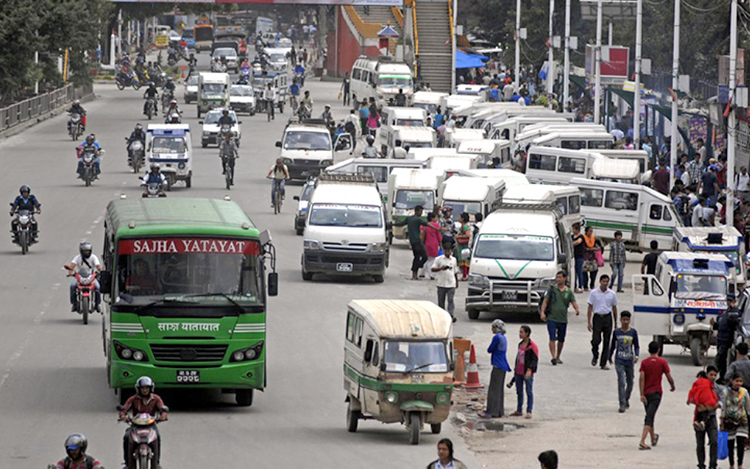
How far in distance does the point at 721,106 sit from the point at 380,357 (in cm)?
2297

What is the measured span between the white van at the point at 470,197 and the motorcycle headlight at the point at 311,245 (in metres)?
5.17

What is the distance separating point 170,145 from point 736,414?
30887 mm

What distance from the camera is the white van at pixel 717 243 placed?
29828 mm

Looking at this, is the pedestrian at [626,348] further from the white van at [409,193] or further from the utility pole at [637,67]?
the utility pole at [637,67]

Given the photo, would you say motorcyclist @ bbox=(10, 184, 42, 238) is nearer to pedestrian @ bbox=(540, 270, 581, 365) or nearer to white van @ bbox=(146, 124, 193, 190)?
white van @ bbox=(146, 124, 193, 190)

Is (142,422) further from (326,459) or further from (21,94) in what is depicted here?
(21,94)

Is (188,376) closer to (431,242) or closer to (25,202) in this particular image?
(431,242)

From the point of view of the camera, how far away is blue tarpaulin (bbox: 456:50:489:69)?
8738 cm

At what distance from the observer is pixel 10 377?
73.0ft

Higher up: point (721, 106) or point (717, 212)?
point (721, 106)

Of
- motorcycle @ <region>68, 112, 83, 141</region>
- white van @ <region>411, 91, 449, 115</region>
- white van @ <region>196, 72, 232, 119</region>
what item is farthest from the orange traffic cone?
white van @ <region>196, 72, 232, 119</region>

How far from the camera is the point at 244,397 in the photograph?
2077 cm

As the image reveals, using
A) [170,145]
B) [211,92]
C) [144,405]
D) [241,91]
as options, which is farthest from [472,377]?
[241,91]

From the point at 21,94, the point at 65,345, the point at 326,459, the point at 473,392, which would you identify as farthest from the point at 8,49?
the point at 326,459
